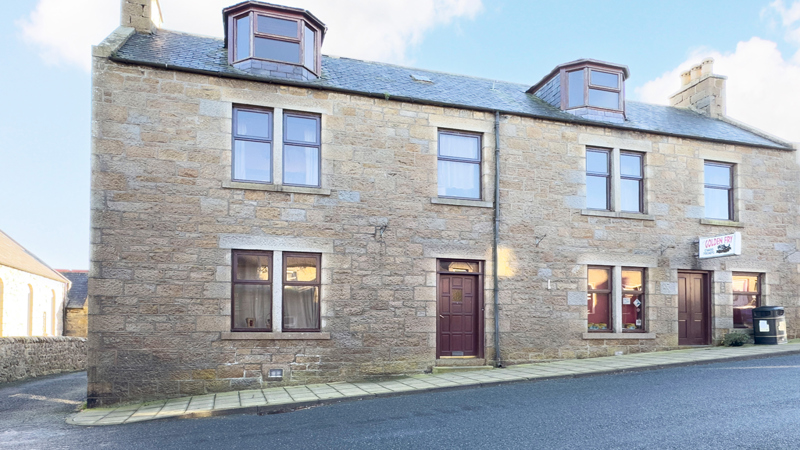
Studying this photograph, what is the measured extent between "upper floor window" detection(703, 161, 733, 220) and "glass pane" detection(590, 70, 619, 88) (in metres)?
3.15

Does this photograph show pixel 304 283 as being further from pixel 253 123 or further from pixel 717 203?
pixel 717 203

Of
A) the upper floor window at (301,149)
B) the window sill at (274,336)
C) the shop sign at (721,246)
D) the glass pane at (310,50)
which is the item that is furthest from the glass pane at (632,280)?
the glass pane at (310,50)

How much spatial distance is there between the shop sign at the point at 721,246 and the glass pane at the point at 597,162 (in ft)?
9.34

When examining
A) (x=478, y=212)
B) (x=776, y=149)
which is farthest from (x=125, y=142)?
(x=776, y=149)

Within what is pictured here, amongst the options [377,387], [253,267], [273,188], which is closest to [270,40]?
[273,188]

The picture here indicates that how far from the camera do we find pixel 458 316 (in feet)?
37.2

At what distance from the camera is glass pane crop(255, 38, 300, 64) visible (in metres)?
10.8

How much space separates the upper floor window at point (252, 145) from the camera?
10242 millimetres

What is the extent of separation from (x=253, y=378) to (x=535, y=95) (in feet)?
33.9

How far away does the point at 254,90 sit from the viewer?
10.2 meters

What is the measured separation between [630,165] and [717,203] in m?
2.80

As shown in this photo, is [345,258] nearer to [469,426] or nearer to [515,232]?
[515,232]

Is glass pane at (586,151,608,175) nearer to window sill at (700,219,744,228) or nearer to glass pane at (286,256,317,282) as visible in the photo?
window sill at (700,219,744,228)

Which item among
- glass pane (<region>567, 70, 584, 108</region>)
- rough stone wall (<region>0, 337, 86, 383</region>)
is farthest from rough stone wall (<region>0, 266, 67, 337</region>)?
glass pane (<region>567, 70, 584, 108</region>)
